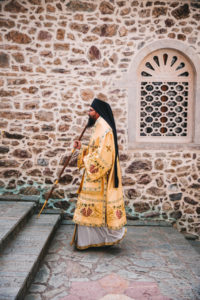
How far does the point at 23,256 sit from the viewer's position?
10.2 feet

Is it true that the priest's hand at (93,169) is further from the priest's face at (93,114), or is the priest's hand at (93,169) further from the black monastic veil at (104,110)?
the priest's face at (93,114)

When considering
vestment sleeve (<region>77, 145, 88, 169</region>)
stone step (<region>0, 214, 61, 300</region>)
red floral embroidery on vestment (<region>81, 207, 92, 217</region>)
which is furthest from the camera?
vestment sleeve (<region>77, 145, 88, 169</region>)

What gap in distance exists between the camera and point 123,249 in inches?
149

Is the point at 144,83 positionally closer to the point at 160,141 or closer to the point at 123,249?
the point at 160,141

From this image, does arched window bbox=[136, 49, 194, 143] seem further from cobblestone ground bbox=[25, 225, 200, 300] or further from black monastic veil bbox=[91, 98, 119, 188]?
cobblestone ground bbox=[25, 225, 200, 300]

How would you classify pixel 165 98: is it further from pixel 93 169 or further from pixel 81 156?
pixel 93 169

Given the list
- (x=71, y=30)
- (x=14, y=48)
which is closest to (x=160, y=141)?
(x=71, y=30)

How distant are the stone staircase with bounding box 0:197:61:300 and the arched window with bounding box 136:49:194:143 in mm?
2420

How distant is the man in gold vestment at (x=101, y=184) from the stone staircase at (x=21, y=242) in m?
0.67

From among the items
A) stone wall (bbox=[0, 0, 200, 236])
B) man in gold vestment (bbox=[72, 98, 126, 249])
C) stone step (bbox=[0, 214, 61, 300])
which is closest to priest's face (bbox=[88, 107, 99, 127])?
man in gold vestment (bbox=[72, 98, 126, 249])

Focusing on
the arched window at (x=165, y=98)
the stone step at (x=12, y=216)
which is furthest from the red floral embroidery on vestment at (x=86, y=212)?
the arched window at (x=165, y=98)

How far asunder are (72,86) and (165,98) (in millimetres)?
1874

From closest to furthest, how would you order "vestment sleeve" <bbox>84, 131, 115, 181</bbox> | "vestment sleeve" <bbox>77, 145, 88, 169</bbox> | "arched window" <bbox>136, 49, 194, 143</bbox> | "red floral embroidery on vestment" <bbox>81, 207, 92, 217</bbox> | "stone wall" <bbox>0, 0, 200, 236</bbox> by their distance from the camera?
"vestment sleeve" <bbox>84, 131, 115, 181</bbox>, "red floral embroidery on vestment" <bbox>81, 207, 92, 217</bbox>, "vestment sleeve" <bbox>77, 145, 88, 169</bbox>, "stone wall" <bbox>0, 0, 200, 236</bbox>, "arched window" <bbox>136, 49, 194, 143</bbox>

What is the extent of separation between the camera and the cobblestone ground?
2.71 metres
